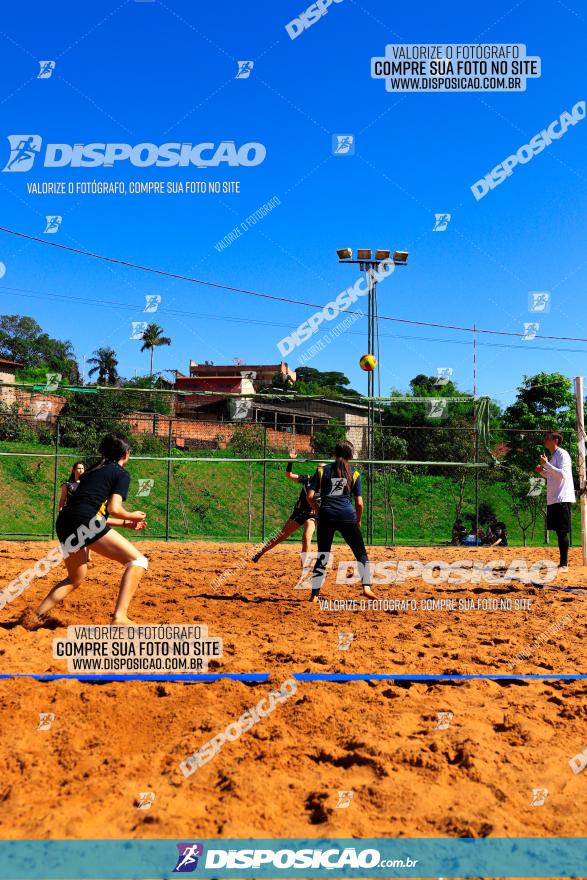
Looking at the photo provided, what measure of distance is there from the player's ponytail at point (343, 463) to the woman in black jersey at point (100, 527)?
9.13 feet

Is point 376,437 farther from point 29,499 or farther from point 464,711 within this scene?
point 464,711

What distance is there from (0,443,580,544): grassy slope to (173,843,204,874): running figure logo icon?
18.5 metres

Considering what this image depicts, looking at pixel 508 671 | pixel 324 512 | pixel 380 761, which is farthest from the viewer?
pixel 324 512

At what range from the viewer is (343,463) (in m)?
8.50

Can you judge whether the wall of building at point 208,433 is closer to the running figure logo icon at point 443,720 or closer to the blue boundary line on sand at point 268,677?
the blue boundary line on sand at point 268,677

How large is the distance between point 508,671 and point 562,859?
107 inches

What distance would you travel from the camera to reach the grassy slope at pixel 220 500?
22.4 meters

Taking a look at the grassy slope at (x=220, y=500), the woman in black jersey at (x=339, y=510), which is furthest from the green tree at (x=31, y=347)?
the woman in black jersey at (x=339, y=510)

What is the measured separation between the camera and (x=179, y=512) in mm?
23469

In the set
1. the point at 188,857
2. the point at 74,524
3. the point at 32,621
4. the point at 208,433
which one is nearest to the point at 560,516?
the point at 74,524

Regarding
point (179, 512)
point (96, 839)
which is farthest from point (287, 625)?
point (179, 512)

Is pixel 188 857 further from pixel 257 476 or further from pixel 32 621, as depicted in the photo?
pixel 257 476

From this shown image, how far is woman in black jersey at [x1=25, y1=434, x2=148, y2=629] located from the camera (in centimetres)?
622

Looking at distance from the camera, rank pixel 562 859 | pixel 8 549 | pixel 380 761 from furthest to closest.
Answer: pixel 8 549 < pixel 380 761 < pixel 562 859
